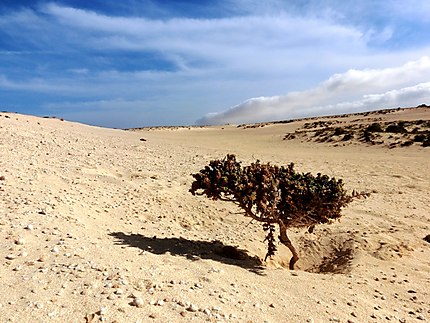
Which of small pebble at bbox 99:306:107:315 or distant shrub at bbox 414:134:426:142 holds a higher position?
small pebble at bbox 99:306:107:315

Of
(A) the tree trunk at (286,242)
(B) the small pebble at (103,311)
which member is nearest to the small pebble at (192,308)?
(B) the small pebble at (103,311)

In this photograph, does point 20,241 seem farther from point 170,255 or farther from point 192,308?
point 192,308

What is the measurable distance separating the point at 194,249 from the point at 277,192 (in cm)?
185

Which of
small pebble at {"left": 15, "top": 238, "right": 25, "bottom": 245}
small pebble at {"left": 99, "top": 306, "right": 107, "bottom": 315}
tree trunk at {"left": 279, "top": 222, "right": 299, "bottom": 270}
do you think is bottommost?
tree trunk at {"left": 279, "top": 222, "right": 299, "bottom": 270}

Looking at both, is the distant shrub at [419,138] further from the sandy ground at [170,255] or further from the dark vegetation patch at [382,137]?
the sandy ground at [170,255]

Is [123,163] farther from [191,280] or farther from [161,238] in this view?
[191,280]

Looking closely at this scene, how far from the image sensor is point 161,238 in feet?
24.9

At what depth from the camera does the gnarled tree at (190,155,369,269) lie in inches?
275

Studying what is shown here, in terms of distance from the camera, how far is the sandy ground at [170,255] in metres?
4.52

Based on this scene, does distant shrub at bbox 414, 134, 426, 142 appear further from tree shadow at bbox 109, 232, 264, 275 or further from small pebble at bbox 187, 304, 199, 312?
small pebble at bbox 187, 304, 199, 312

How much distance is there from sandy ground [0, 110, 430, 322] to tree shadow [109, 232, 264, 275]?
4 centimetres

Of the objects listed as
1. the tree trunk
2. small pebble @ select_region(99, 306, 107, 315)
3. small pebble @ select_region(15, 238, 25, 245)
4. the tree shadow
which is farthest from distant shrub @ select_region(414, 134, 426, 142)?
small pebble @ select_region(99, 306, 107, 315)

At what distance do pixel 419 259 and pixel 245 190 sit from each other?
4.00 meters

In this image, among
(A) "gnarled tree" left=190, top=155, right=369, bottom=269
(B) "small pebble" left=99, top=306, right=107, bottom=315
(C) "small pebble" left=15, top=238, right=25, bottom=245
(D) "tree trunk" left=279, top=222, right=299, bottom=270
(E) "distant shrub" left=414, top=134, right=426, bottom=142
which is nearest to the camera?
(B) "small pebble" left=99, top=306, right=107, bottom=315
